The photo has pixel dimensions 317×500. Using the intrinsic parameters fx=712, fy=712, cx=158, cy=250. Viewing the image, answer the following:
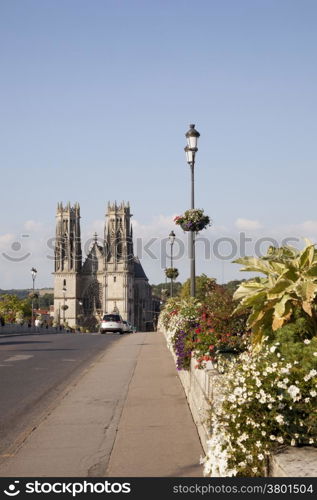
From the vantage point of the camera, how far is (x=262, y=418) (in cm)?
578

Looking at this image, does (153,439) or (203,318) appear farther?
(203,318)

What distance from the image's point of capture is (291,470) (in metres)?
4.97

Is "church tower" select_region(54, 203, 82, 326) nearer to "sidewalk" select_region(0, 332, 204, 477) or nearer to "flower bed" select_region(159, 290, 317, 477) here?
"sidewalk" select_region(0, 332, 204, 477)

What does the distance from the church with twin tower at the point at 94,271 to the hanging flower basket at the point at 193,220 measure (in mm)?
138041

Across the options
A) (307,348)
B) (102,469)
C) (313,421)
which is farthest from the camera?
(102,469)

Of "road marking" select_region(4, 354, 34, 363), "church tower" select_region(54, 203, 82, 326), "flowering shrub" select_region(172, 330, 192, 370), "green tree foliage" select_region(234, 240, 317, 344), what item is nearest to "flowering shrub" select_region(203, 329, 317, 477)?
"green tree foliage" select_region(234, 240, 317, 344)

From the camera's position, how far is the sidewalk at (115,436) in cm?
771

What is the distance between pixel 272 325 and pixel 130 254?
153 m

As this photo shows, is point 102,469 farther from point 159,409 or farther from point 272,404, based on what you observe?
point 159,409

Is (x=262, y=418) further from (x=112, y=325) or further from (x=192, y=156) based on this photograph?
(x=112, y=325)

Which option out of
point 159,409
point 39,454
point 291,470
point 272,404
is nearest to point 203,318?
point 159,409
